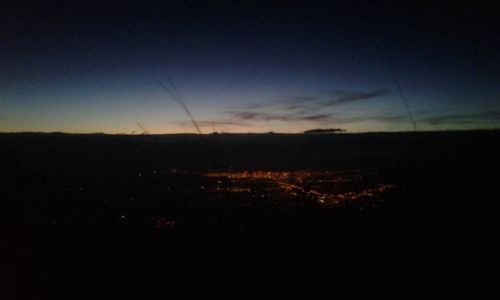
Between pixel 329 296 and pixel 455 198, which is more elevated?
pixel 455 198

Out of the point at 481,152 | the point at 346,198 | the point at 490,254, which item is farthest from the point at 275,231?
the point at 481,152

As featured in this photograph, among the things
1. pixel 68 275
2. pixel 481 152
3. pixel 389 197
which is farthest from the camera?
pixel 481 152

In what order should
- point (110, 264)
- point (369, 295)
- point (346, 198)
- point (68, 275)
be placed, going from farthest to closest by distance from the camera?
point (346, 198) < point (110, 264) < point (68, 275) < point (369, 295)

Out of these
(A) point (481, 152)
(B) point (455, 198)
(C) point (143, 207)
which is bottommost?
(C) point (143, 207)

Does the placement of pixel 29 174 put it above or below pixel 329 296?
above

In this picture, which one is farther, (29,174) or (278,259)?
(29,174)

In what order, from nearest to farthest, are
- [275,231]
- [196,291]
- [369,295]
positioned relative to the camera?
1. [369,295]
2. [196,291]
3. [275,231]

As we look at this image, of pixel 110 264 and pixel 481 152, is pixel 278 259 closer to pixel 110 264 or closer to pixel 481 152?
pixel 110 264

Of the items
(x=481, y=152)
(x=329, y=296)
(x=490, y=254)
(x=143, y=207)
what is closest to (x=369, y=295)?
(x=329, y=296)

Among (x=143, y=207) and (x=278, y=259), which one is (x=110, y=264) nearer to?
(x=278, y=259)
